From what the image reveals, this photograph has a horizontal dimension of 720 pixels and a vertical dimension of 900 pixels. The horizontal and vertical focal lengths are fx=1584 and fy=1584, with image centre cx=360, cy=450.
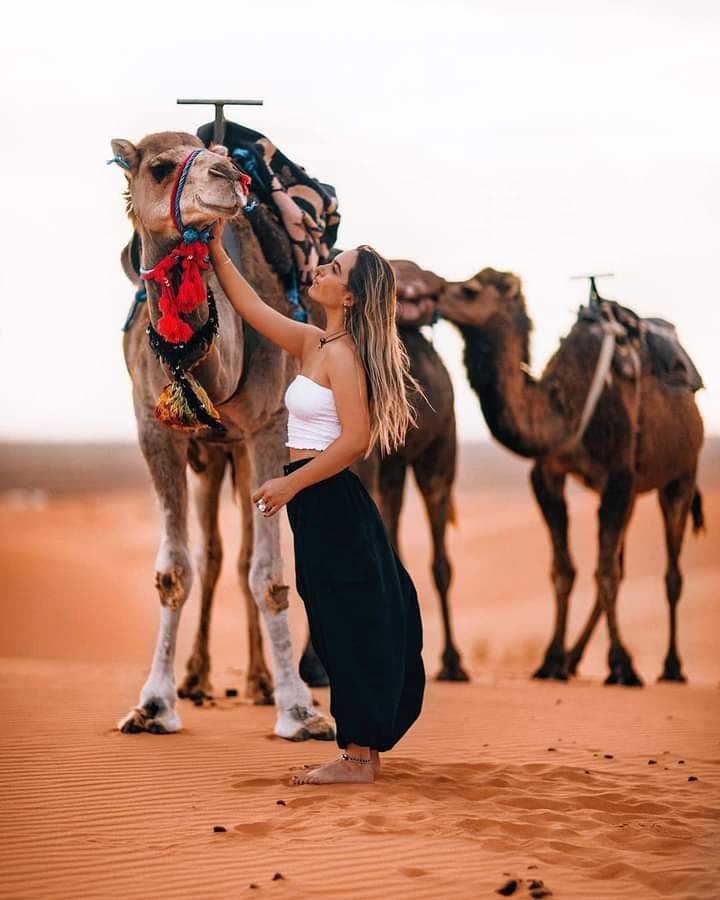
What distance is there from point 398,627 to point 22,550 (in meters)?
21.3

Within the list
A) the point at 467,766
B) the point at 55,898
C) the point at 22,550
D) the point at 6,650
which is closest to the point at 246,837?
the point at 55,898

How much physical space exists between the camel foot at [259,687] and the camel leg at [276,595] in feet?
6.07

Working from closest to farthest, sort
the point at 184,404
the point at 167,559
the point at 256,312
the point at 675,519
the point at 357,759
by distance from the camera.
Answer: the point at 357,759, the point at 256,312, the point at 184,404, the point at 167,559, the point at 675,519

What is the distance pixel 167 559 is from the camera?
317 inches

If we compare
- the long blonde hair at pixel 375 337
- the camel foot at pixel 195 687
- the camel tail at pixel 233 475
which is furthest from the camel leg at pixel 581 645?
the long blonde hair at pixel 375 337

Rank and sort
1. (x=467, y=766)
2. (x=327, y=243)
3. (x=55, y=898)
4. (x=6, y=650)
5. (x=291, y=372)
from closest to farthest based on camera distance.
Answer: (x=55, y=898) → (x=467, y=766) → (x=291, y=372) → (x=327, y=243) → (x=6, y=650)

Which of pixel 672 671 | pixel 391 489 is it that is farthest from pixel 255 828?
pixel 672 671

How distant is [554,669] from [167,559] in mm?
5543

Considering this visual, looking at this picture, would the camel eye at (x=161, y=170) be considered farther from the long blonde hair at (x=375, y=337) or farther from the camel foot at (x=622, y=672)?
the camel foot at (x=622, y=672)

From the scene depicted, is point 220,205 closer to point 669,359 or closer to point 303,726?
point 303,726

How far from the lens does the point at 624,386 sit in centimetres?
1291

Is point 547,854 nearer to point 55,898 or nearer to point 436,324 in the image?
point 55,898

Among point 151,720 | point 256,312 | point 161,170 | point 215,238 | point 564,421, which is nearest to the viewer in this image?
point 256,312

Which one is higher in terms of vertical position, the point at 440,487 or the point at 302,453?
the point at 440,487
